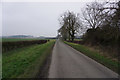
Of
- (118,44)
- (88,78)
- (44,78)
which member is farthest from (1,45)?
(118,44)

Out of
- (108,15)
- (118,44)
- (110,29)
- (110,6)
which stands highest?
(110,6)

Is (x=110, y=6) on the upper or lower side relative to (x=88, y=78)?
upper

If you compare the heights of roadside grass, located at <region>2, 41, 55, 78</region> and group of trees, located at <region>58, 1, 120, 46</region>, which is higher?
group of trees, located at <region>58, 1, 120, 46</region>

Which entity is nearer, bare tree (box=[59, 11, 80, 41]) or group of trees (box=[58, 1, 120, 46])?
group of trees (box=[58, 1, 120, 46])

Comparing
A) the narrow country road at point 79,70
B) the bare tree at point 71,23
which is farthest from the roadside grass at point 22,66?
the bare tree at point 71,23

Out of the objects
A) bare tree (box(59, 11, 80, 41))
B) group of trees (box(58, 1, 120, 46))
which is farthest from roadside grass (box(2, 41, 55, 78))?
bare tree (box(59, 11, 80, 41))

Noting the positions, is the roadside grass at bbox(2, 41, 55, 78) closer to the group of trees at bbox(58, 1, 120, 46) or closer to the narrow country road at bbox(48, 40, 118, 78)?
the narrow country road at bbox(48, 40, 118, 78)

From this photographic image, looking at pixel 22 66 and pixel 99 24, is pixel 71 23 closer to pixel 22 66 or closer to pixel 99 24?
pixel 99 24

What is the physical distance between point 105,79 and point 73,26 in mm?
31982

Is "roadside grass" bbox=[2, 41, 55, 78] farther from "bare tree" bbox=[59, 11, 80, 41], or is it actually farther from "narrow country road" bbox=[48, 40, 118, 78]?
"bare tree" bbox=[59, 11, 80, 41]

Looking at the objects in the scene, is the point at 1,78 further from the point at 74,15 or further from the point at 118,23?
the point at 74,15

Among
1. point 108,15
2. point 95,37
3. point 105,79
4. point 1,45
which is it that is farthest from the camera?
point 95,37

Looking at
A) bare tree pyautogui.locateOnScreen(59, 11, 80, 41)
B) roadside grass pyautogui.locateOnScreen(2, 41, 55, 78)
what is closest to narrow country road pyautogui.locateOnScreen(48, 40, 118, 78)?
roadside grass pyautogui.locateOnScreen(2, 41, 55, 78)

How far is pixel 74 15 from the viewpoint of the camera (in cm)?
3547
